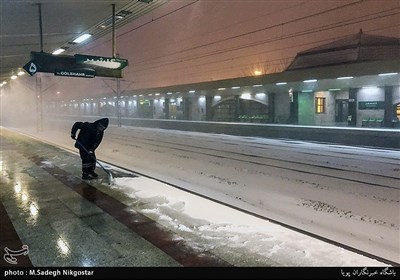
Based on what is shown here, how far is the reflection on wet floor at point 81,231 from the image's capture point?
3645 millimetres

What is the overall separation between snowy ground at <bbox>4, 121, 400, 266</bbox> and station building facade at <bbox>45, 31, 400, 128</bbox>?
7.36m

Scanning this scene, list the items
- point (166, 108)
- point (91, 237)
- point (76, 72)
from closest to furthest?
point (91, 237) → point (76, 72) → point (166, 108)

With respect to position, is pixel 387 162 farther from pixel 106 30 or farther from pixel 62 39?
pixel 62 39

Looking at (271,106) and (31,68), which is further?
(271,106)

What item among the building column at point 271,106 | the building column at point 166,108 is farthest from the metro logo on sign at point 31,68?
the building column at point 166,108

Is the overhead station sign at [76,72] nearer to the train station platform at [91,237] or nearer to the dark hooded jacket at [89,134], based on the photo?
the dark hooded jacket at [89,134]

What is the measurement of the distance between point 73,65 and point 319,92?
1908cm

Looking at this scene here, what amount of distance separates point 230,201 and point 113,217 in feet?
9.18

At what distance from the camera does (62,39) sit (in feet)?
50.1

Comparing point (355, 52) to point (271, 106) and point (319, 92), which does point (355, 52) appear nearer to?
point (319, 92)

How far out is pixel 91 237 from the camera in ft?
14.1

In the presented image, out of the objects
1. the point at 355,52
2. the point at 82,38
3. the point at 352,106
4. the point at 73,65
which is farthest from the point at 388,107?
the point at 73,65

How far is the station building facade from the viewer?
19.2m

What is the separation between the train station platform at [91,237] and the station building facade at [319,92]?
53.3ft
